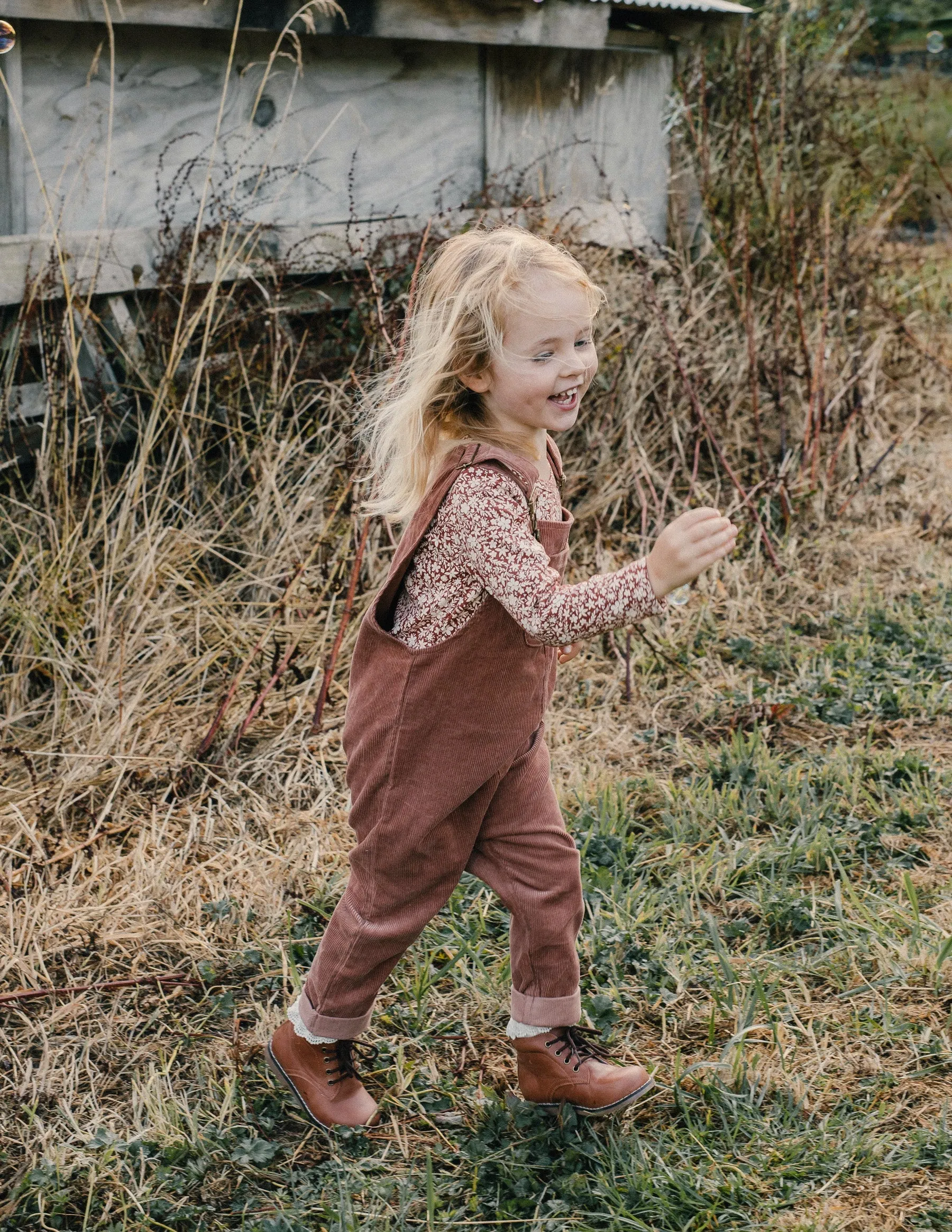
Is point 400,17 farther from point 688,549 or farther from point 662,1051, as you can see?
point 662,1051

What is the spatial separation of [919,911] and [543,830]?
1037mm

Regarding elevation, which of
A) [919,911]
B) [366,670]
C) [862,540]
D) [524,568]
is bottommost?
[862,540]

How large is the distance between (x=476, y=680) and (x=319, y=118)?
3.06m

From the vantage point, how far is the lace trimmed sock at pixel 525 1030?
2.21 metres

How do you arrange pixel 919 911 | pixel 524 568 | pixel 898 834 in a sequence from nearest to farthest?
1. pixel 524 568
2. pixel 919 911
3. pixel 898 834

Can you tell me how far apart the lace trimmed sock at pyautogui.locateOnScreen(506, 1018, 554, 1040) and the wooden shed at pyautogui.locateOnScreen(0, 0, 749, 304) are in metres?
2.27

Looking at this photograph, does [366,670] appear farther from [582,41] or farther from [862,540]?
[582,41]

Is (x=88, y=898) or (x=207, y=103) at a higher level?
(x=207, y=103)

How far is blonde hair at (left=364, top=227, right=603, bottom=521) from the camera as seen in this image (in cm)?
203

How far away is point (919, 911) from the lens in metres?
2.71

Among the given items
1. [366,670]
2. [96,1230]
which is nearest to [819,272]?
[366,670]

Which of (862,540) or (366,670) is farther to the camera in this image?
(862,540)

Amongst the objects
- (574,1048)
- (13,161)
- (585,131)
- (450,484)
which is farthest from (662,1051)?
(585,131)

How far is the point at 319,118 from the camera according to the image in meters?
4.45
